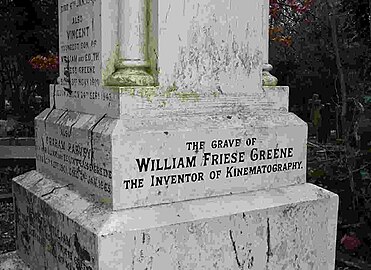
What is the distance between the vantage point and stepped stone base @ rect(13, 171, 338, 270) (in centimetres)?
273

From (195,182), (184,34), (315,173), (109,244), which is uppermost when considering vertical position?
(184,34)

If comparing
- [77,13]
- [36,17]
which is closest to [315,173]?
[77,13]

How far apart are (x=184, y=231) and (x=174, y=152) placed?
16.7 inches

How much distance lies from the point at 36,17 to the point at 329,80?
12073 millimetres

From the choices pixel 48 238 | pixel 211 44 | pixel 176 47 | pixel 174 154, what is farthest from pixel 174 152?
pixel 48 238

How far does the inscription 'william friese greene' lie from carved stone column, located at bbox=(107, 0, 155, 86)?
0.43 meters

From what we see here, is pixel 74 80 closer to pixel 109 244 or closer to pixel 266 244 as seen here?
pixel 109 244

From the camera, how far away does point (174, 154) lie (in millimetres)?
2979

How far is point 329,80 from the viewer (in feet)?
69.5

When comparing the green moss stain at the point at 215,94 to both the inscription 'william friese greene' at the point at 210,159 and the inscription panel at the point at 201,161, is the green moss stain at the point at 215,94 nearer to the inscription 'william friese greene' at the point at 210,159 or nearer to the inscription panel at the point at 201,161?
the inscription panel at the point at 201,161

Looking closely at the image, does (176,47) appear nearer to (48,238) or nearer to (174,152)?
(174,152)

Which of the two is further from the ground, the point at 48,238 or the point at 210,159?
the point at 210,159

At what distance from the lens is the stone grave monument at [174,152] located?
111 inches

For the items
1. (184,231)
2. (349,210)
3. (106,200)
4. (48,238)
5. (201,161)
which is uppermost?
(201,161)
